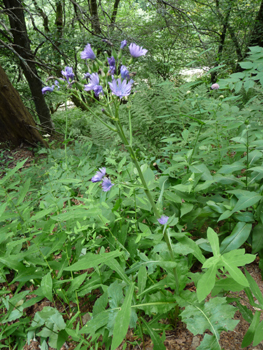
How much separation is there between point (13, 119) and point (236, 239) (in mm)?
3946

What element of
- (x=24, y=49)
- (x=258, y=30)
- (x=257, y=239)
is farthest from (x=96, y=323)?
(x=258, y=30)

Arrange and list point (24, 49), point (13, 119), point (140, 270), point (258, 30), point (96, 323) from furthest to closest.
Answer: point (258, 30), point (24, 49), point (13, 119), point (140, 270), point (96, 323)

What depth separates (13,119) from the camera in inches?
150

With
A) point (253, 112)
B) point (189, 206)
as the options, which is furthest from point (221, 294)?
point (253, 112)

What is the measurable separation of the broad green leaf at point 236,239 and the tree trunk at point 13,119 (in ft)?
12.0

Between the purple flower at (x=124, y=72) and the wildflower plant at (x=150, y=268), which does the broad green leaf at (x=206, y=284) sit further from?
the purple flower at (x=124, y=72)

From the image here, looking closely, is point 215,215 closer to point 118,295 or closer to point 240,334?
point 240,334

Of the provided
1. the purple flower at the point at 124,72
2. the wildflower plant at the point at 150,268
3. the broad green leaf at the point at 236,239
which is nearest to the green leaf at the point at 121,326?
the wildflower plant at the point at 150,268

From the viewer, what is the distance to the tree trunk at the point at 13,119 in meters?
3.60

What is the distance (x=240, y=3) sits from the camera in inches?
199

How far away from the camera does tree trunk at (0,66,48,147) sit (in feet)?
11.8

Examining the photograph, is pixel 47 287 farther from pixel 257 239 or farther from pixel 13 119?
pixel 13 119

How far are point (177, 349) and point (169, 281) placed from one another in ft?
1.09

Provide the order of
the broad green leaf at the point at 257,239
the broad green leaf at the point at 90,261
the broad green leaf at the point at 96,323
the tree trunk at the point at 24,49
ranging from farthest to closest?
the tree trunk at the point at 24,49 < the broad green leaf at the point at 257,239 < the broad green leaf at the point at 96,323 < the broad green leaf at the point at 90,261
